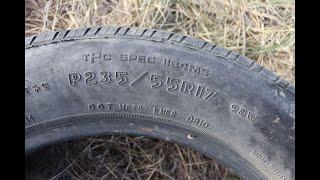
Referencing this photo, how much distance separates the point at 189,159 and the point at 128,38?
622 millimetres

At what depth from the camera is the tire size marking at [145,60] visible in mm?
1852

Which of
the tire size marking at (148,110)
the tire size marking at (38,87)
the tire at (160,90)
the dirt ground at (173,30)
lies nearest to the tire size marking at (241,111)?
the tire at (160,90)

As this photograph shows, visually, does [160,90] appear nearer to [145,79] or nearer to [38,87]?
[145,79]

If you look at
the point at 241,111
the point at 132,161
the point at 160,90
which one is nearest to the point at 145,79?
the point at 160,90

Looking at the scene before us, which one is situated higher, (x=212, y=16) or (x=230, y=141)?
(x=212, y=16)

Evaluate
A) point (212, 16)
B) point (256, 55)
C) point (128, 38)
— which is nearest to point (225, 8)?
point (212, 16)

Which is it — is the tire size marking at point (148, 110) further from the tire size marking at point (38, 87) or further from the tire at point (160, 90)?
the tire size marking at point (38, 87)

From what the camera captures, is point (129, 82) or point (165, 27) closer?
point (129, 82)

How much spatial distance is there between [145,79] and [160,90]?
6 cm

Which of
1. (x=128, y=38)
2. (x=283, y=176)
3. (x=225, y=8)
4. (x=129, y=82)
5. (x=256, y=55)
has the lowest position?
(x=283, y=176)

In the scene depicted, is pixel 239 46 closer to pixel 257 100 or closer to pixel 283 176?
pixel 257 100

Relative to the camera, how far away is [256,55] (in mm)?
2211

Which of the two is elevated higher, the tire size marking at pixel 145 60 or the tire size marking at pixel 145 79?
the tire size marking at pixel 145 60
